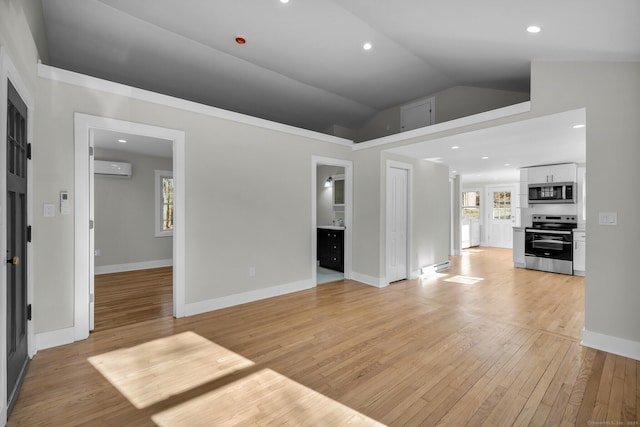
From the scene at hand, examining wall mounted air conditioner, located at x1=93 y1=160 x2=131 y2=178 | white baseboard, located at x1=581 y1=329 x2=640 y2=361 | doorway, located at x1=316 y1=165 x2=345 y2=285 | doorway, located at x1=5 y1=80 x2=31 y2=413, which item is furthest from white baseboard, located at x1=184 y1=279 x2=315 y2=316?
wall mounted air conditioner, located at x1=93 y1=160 x2=131 y2=178

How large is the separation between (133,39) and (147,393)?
3795 mm

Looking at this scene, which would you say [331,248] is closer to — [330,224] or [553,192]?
[330,224]

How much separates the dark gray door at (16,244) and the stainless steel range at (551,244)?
7757 mm

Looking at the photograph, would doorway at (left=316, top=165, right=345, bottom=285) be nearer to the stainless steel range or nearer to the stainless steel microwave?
the stainless steel range

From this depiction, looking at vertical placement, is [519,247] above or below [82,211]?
below

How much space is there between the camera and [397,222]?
5320 mm

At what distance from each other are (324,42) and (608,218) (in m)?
3.48

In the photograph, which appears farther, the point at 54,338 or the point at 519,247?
the point at 519,247

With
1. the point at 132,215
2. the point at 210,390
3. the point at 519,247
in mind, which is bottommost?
the point at 210,390

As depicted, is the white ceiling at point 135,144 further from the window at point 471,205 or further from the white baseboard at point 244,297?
the window at point 471,205

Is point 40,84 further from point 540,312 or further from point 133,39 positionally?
point 540,312

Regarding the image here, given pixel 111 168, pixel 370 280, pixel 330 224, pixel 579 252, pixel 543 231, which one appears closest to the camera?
pixel 370 280

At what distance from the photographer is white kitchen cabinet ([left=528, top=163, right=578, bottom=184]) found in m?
6.05

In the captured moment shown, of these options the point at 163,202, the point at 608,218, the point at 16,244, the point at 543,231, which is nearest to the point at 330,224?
the point at 163,202
